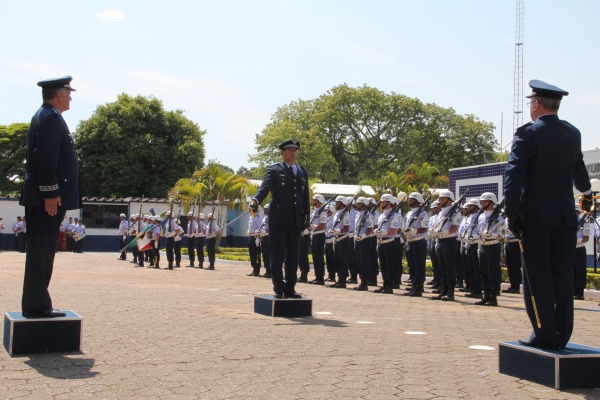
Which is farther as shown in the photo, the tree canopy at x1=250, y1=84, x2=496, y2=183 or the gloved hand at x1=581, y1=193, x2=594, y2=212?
the tree canopy at x1=250, y1=84, x2=496, y2=183

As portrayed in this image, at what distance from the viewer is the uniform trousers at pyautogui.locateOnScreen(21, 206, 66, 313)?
6340 mm

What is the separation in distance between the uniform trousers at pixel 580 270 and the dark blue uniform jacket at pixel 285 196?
7491 mm

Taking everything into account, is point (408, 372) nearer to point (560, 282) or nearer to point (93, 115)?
point (560, 282)

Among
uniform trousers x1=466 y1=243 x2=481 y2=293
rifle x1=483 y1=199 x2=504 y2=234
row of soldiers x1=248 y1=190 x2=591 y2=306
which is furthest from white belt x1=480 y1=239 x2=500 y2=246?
uniform trousers x1=466 y1=243 x2=481 y2=293

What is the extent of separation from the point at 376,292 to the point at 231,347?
30.2ft

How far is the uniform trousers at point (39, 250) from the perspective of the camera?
6.34 meters

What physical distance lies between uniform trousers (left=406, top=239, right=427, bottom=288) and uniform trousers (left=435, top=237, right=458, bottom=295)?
0.49 m

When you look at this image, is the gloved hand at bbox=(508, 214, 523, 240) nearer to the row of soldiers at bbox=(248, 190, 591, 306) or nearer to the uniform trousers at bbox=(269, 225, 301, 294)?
the uniform trousers at bbox=(269, 225, 301, 294)

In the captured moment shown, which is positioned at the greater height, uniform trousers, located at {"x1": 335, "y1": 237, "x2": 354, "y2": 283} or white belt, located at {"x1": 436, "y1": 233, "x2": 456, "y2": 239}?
white belt, located at {"x1": 436, "y1": 233, "x2": 456, "y2": 239}

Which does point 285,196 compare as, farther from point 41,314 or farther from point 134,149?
point 134,149

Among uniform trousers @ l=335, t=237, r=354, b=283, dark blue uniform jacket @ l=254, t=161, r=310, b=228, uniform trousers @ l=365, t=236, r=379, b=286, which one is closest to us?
dark blue uniform jacket @ l=254, t=161, r=310, b=228

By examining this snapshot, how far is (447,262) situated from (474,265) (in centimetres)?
90

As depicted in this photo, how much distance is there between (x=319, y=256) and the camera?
18.5m

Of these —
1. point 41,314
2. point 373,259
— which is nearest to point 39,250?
point 41,314
